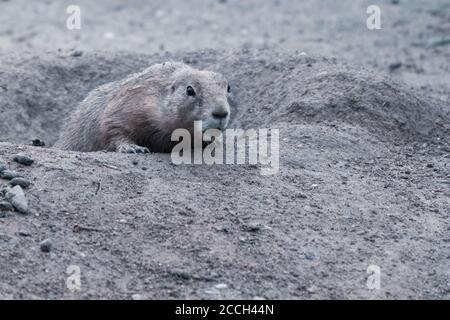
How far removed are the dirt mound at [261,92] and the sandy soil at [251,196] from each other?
2 centimetres

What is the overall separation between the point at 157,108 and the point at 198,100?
56cm

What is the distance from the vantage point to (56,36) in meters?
13.9

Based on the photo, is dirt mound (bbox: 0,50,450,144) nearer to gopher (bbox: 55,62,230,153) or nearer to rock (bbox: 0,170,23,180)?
gopher (bbox: 55,62,230,153)

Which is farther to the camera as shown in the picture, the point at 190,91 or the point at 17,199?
the point at 190,91

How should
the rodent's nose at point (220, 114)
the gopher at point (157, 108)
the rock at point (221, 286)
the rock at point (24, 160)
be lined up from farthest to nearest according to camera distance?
the gopher at point (157, 108) → the rodent's nose at point (220, 114) → the rock at point (24, 160) → the rock at point (221, 286)

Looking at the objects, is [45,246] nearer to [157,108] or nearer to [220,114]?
[220,114]

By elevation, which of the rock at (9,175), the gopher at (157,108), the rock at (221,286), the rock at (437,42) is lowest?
the rock at (221,286)

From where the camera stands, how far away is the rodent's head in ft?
22.2

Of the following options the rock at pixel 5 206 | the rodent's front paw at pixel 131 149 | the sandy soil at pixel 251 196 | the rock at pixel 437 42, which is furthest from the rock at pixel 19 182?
the rock at pixel 437 42

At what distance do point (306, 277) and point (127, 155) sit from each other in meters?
2.18

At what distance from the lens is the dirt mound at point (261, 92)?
27.3 ft

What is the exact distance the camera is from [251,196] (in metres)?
6.30

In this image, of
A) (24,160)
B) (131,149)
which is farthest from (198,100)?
(24,160)

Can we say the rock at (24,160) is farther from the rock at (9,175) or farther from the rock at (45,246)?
the rock at (45,246)
